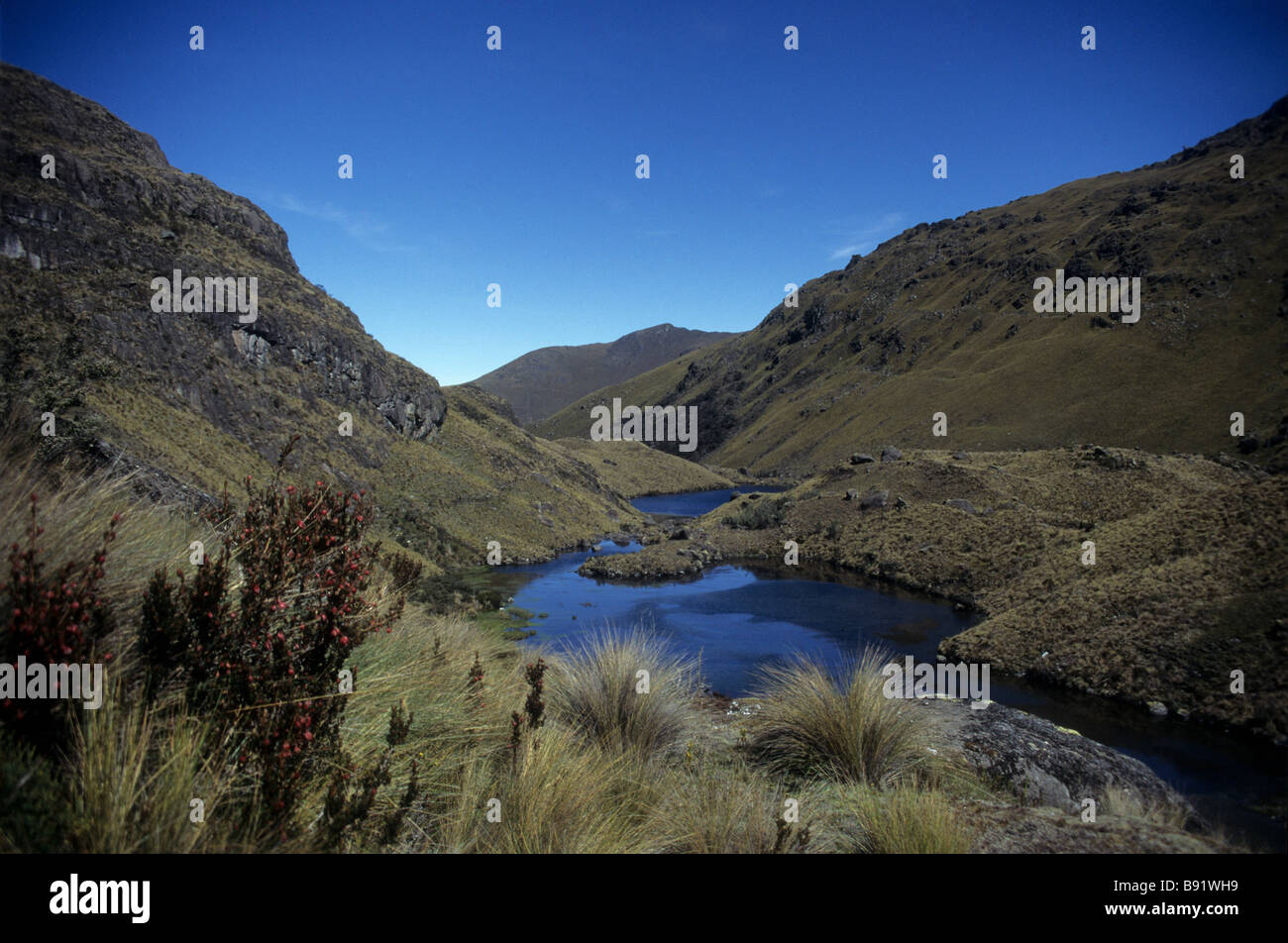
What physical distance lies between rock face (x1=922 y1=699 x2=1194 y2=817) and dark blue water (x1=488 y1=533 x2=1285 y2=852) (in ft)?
6.52

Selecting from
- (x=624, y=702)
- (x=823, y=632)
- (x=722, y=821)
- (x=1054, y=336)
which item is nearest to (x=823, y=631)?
(x=823, y=632)

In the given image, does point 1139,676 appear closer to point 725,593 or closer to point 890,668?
point 890,668

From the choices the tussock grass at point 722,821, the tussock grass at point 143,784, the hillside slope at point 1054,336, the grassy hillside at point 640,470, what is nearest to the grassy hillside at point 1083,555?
the tussock grass at point 722,821

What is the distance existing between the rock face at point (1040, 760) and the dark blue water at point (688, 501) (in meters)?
59.7

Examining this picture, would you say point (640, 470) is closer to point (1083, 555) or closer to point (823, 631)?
point (823, 631)

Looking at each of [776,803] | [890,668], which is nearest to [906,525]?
[890,668]

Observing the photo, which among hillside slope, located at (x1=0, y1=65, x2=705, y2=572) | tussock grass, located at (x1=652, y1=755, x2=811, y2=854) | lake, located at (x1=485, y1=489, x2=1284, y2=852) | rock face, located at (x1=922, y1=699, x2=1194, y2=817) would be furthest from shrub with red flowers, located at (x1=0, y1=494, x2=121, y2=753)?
hillside slope, located at (x1=0, y1=65, x2=705, y2=572)

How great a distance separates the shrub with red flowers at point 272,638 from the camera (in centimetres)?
300

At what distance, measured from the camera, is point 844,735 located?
6176 mm

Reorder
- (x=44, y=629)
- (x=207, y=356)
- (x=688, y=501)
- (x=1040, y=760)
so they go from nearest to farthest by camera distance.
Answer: (x=44, y=629)
(x=1040, y=760)
(x=207, y=356)
(x=688, y=501)

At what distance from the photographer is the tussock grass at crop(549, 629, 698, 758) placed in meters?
6.30

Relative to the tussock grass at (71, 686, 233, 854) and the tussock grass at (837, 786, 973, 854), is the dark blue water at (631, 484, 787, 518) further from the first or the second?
the tussock grass at (71, 686, 233, 854)

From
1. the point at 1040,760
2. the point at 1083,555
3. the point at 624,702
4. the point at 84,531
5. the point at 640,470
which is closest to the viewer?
the point at 84,531

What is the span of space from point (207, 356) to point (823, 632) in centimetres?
3592
